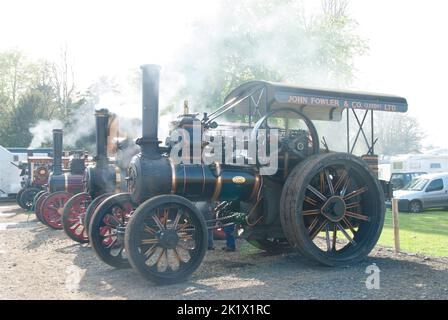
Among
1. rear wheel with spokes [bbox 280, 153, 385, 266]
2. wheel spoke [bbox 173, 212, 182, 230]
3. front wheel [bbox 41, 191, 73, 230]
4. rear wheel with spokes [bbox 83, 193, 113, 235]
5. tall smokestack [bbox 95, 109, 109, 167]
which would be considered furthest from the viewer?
front wheel [bbox 41, 191, 73, 230]

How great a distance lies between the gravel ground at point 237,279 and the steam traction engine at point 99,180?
2.61 ft

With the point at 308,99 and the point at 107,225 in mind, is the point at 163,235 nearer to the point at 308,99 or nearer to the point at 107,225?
the point at 107,225

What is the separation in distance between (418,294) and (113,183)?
5.15 meters

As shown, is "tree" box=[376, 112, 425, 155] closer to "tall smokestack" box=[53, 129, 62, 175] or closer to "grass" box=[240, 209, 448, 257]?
"grass" box=[240, 209, 448, 257]

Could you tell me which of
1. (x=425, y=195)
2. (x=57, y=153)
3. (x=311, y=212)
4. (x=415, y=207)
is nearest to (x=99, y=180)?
(x=57, y=153)

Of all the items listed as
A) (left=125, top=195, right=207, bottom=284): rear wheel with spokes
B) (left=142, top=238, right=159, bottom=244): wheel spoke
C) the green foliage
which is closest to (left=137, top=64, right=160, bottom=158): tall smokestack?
(left=125, top=195, right=207, bottom=284): rear wheel with spokes

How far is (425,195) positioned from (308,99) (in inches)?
433

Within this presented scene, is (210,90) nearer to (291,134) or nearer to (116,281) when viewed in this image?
(291,134)

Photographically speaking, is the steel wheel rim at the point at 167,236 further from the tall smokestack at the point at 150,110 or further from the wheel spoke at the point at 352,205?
the wheel spoke at the point at 352,205

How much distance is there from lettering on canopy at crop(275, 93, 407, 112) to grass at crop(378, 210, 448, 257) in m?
2.09

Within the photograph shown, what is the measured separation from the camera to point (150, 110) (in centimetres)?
562

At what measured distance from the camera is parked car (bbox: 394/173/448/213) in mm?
15438

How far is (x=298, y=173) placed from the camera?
6.00 m
